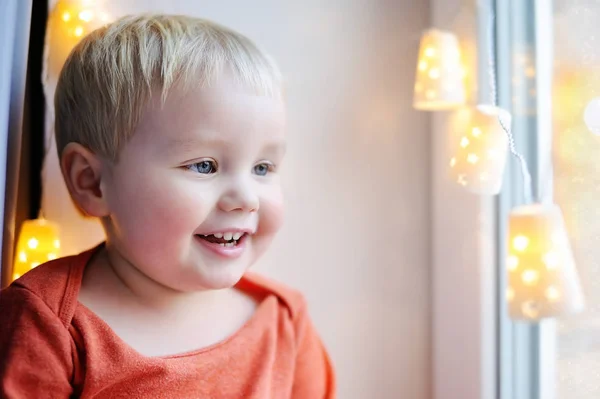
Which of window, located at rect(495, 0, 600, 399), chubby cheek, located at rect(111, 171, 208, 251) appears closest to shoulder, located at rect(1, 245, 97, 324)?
chubby cheek, located at rect(111, 171, 208, 251)

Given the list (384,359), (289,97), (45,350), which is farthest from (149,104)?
(384,359)

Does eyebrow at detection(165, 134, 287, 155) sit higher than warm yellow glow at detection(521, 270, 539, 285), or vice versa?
eyebrow at detection(165, 134, 287, 155)

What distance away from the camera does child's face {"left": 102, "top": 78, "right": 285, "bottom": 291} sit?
90cm

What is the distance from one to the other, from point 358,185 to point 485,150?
1.07 ft

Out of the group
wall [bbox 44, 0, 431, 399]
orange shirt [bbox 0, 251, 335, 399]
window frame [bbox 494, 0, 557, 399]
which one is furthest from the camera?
wall [bbox 44, 0, 431, 399]

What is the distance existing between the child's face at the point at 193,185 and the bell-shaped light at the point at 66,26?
0.36 metres

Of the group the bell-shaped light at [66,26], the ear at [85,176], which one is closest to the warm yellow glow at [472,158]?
the ear at [85,176]

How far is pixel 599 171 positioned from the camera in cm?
94

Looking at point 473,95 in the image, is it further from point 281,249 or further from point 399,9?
point 281,249

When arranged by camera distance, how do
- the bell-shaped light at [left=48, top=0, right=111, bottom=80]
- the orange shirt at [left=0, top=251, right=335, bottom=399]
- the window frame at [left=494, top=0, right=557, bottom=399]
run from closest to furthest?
the orange shirt at [left=0, top=251, right=335, bottom=399], the window frame at [left=494, top=0, right=557, bottom=399], the bell-shaped light at [left=48, top=0, right=111, bottom=80]

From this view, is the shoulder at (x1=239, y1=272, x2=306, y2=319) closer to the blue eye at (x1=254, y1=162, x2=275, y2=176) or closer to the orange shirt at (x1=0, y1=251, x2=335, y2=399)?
the orange shirt at (x1=0, y1=251, x2=335, y2=399)

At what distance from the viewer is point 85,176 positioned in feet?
3.13

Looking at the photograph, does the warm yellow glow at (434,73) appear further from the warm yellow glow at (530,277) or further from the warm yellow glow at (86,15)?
the warm yellow glow at (86,15)

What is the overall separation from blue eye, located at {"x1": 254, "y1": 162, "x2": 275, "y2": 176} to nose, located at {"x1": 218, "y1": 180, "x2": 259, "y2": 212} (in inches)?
2.6
